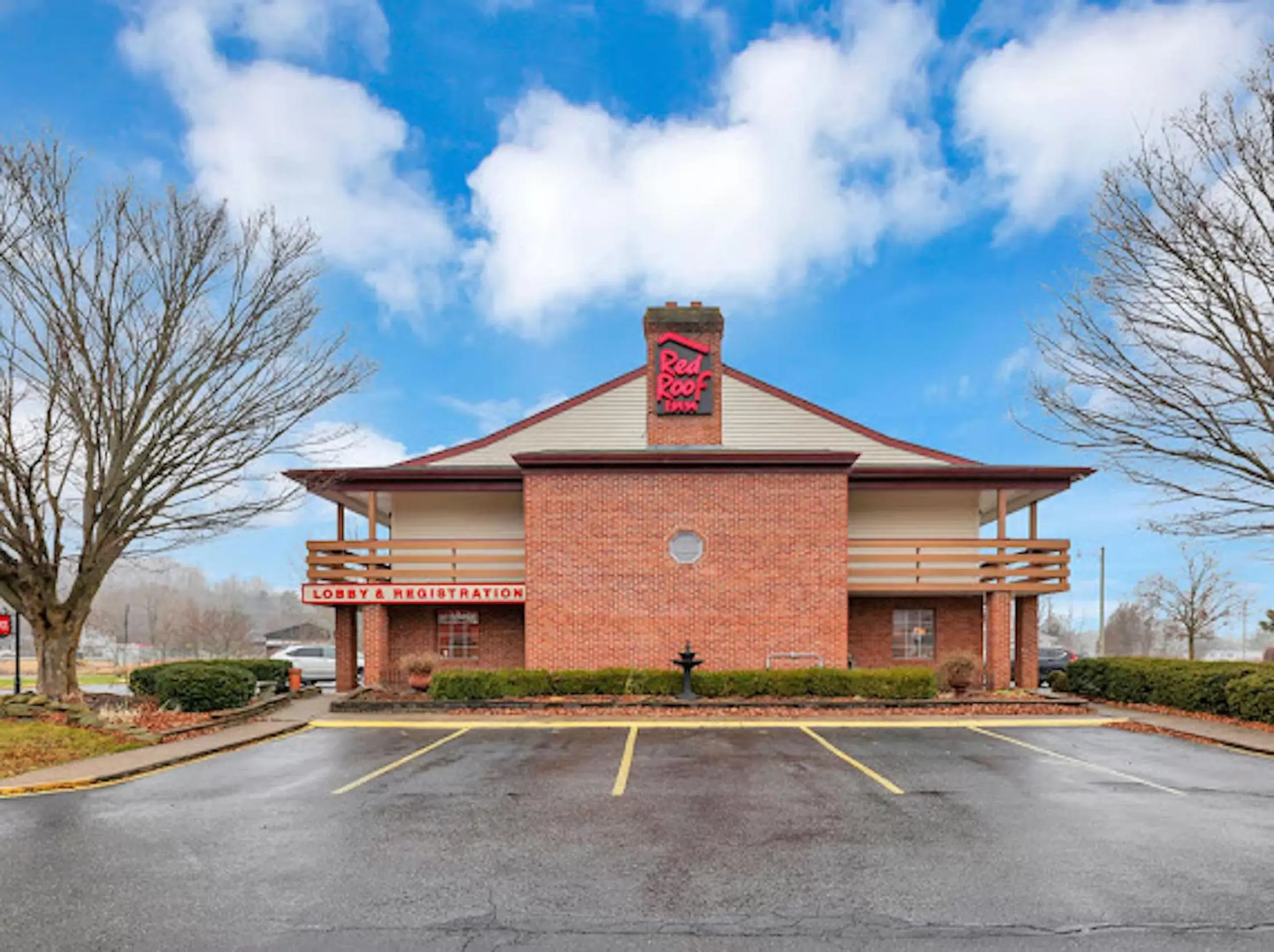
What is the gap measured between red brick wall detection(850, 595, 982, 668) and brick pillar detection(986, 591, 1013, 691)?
4.10 ft

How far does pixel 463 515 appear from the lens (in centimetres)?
2178

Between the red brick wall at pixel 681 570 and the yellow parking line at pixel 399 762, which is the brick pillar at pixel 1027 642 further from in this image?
the yellow parking line at pixel 399 762

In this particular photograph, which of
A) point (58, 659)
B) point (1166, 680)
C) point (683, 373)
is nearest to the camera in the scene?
point (58, 659)

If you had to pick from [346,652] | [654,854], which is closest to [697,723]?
[654,854]

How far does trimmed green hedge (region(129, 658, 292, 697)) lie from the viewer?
16.5 metres

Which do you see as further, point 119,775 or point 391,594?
point 391,594

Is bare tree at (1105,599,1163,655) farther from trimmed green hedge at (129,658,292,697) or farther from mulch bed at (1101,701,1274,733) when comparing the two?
trimmed green hedge at (129,658,292,697)

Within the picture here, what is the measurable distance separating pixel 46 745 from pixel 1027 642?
20941mm

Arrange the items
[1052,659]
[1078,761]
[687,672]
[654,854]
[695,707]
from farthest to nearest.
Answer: [1052,659], [687,672], [695,707], [1078,761], [654,854]

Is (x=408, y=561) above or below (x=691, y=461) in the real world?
below

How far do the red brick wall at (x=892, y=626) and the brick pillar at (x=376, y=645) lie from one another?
40.5 feet

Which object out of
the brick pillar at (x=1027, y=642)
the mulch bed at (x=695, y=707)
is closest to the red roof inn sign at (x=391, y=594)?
the mulch bed at (x=695, y=707)

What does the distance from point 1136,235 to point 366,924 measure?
1771cm

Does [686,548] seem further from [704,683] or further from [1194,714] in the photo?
[1194,714]
